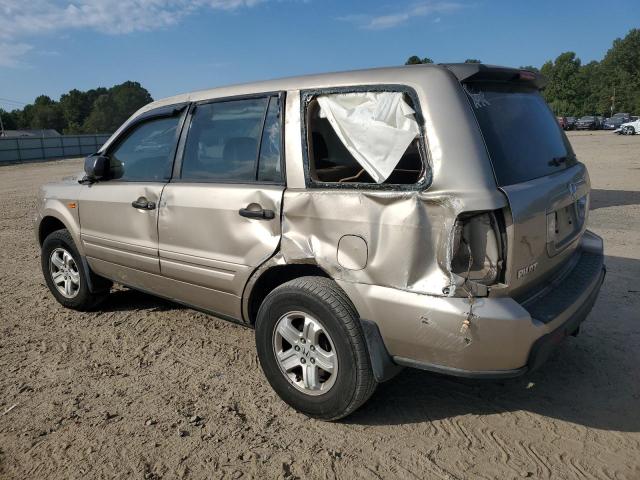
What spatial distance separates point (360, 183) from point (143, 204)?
1.84 m

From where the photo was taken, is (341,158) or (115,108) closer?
(341,158)

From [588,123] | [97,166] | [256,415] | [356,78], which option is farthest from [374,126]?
[588,123]

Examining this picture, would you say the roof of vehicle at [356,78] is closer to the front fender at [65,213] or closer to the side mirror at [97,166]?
the side mirror at [97,166]

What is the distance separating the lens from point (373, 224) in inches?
101

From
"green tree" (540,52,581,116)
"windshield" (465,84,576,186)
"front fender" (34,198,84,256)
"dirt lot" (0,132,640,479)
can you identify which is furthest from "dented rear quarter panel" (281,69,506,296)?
"green tree" (540,52,581,116)

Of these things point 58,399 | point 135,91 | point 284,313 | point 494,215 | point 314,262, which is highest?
point 135,91

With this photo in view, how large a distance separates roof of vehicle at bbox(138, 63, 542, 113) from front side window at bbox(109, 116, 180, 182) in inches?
18.8

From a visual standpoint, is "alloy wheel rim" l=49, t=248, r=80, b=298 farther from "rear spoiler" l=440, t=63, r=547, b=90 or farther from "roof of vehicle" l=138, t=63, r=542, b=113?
"rear spoiler" l=440, t=63, r=547, b=90

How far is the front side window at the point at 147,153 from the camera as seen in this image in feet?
12.4

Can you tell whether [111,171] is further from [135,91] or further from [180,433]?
[135,91]

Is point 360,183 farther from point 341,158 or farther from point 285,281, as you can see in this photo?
point 285,281

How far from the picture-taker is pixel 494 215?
2363 mm

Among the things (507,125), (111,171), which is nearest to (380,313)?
(507,125)

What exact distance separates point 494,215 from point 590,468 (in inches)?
51.6
